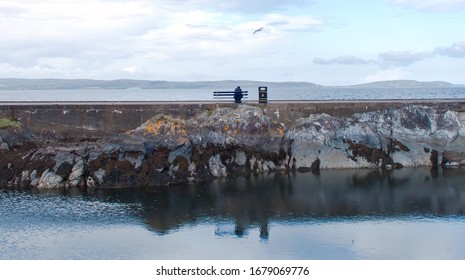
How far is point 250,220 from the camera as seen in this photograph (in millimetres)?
24250

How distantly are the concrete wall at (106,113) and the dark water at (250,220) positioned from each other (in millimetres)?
5869

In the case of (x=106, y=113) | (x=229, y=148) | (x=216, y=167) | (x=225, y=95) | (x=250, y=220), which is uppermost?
(x=225, y=95)

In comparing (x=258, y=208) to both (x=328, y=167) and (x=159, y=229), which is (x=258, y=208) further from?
(x=328, y=167)

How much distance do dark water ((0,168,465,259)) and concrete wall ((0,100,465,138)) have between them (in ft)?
19.3

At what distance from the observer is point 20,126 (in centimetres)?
3641

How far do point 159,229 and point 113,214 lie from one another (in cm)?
292

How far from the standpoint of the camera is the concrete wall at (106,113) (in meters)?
36.9

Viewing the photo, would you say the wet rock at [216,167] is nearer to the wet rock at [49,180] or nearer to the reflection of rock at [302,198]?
the reflection of rock at [302,198]

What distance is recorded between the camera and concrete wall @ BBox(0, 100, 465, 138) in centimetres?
3694

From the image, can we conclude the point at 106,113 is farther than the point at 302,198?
Yes

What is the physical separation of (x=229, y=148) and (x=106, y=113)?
27.1 feet

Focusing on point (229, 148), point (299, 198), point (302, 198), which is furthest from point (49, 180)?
point (302, 198)

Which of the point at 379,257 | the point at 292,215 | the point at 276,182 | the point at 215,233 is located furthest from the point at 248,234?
the point at 276,182

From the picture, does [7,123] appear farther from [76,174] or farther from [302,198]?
[302,198]
